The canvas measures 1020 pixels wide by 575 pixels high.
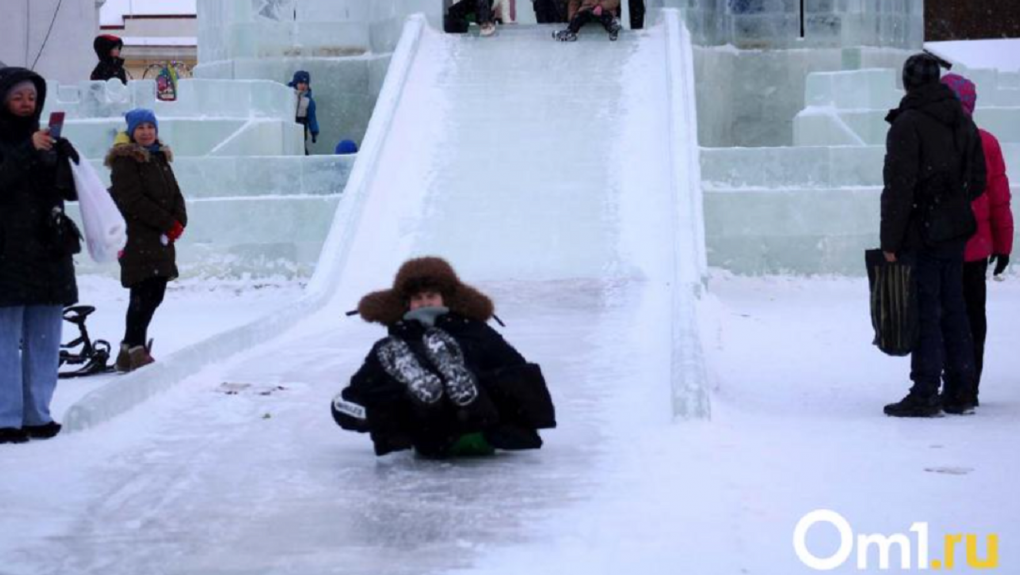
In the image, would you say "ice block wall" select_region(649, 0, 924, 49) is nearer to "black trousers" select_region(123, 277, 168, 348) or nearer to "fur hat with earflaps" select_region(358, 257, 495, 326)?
"black trousers" select_region(123, 277, 168, 348)

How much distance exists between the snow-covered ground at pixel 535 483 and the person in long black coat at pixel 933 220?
Result: 24 centimetres

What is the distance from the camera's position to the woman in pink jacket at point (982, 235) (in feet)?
28.7

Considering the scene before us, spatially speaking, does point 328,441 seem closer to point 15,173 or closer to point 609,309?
point 15,173

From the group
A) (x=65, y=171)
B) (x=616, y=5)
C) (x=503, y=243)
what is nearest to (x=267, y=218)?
(x=503, y=243)

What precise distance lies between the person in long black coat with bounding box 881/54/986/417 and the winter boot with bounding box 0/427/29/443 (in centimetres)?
407

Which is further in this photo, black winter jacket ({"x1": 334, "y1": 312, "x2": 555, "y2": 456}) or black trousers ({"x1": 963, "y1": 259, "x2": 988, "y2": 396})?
black trousers ({"x1": 963, "y1": 259, "x2": 988, "y2": 396})

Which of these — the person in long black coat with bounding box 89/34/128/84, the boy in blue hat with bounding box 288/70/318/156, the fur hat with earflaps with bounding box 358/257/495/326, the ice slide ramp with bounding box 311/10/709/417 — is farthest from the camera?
the boy in blue hat with bounding box 288/70/318/156

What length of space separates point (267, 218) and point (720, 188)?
14.1 ft

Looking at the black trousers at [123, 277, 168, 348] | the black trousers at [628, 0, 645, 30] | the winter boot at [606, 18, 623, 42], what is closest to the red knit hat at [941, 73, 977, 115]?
the black trousers at [123, 277, 168, 348]

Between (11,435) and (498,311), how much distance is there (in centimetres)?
517

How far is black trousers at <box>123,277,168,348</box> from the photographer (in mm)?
10477

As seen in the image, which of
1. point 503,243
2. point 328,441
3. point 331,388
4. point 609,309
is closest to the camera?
point 328,441

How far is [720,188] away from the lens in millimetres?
16578

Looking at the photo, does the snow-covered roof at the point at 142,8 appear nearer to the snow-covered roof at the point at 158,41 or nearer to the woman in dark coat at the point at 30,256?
the snow-covered roof at the point at 158,41
